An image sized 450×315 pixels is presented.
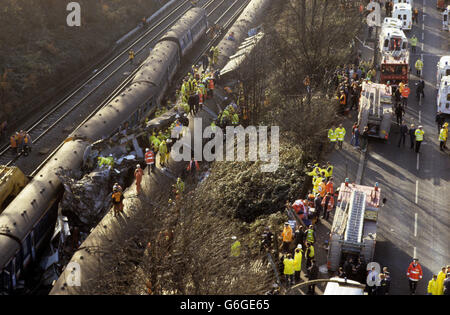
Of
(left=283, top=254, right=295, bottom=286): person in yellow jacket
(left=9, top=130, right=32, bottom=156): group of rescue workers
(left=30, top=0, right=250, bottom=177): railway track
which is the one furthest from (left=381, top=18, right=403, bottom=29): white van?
(left=283, top=254, right=295, bottom=286): person in yellow jacket

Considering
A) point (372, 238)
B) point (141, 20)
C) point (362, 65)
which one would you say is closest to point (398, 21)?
point (362, 65)

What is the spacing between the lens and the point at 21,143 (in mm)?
34062

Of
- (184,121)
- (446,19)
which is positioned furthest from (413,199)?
(446,19)

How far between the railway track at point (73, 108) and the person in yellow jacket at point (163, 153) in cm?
910

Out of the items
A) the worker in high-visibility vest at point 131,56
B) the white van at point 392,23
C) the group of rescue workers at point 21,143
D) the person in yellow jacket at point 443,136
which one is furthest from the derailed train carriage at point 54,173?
the person in yellow jacket at point 443,136

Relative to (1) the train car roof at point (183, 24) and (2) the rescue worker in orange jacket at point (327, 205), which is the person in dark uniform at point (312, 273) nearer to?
(2) the rescue worker in orange jacket at point (327, 205)

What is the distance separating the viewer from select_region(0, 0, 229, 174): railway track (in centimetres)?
3438

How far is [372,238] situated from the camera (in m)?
21.3

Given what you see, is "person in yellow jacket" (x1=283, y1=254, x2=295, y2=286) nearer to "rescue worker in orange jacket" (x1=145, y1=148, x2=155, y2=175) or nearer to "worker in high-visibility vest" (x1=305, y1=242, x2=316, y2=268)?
"worker in high-visibility vest" (x1=305, y1=242, x2=316, y2=268)

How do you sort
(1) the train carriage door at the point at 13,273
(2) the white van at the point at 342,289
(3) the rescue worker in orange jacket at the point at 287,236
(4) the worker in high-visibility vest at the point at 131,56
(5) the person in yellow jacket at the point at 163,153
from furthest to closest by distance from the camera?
(4) the worker in high-visibility vest at the point at 131,56 < (5) the person in yellow jacket at the point at 163,153 < (1) the train carriage door at the point at 13,273 < (3) the rescue worker in orange jacket at the point at 287,236 < (2) the white van at the point at 342,289

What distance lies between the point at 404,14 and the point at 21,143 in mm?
30363

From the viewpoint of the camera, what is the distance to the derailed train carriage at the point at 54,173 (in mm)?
22938
